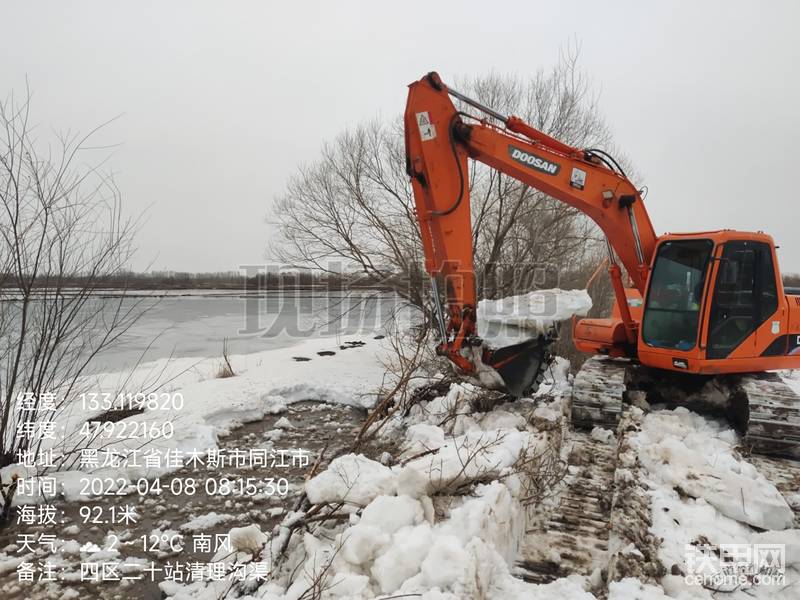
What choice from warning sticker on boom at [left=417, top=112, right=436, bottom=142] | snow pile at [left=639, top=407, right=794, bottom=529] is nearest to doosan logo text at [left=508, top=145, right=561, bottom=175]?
warning sticker on boom at [left=417, top=112, right=436, bottom=142]

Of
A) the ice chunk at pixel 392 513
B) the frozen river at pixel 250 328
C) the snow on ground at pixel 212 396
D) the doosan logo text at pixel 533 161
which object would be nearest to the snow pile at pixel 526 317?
Answer: the doosan logo text at pixel 533 161

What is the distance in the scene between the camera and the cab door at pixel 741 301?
5488mm

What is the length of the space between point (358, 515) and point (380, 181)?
10.6 m

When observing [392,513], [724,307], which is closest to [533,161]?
[724,307]

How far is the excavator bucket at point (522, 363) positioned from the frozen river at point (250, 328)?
5329mm

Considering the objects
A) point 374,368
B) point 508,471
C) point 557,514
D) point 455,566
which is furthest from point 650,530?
point 374,368

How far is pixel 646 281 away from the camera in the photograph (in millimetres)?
6086

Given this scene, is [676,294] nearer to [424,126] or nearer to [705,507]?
[705,507]

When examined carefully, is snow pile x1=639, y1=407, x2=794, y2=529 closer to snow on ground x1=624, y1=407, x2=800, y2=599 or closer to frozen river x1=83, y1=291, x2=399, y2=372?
snow on ground x1=624, y1=407, x2=800, y2=599

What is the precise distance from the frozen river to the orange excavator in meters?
4.97

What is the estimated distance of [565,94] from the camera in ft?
38.3

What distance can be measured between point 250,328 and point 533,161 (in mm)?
18761

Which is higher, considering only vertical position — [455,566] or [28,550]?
[455,566]

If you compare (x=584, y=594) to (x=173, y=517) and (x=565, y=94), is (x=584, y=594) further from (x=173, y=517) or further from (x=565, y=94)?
(x=565, y=94)
